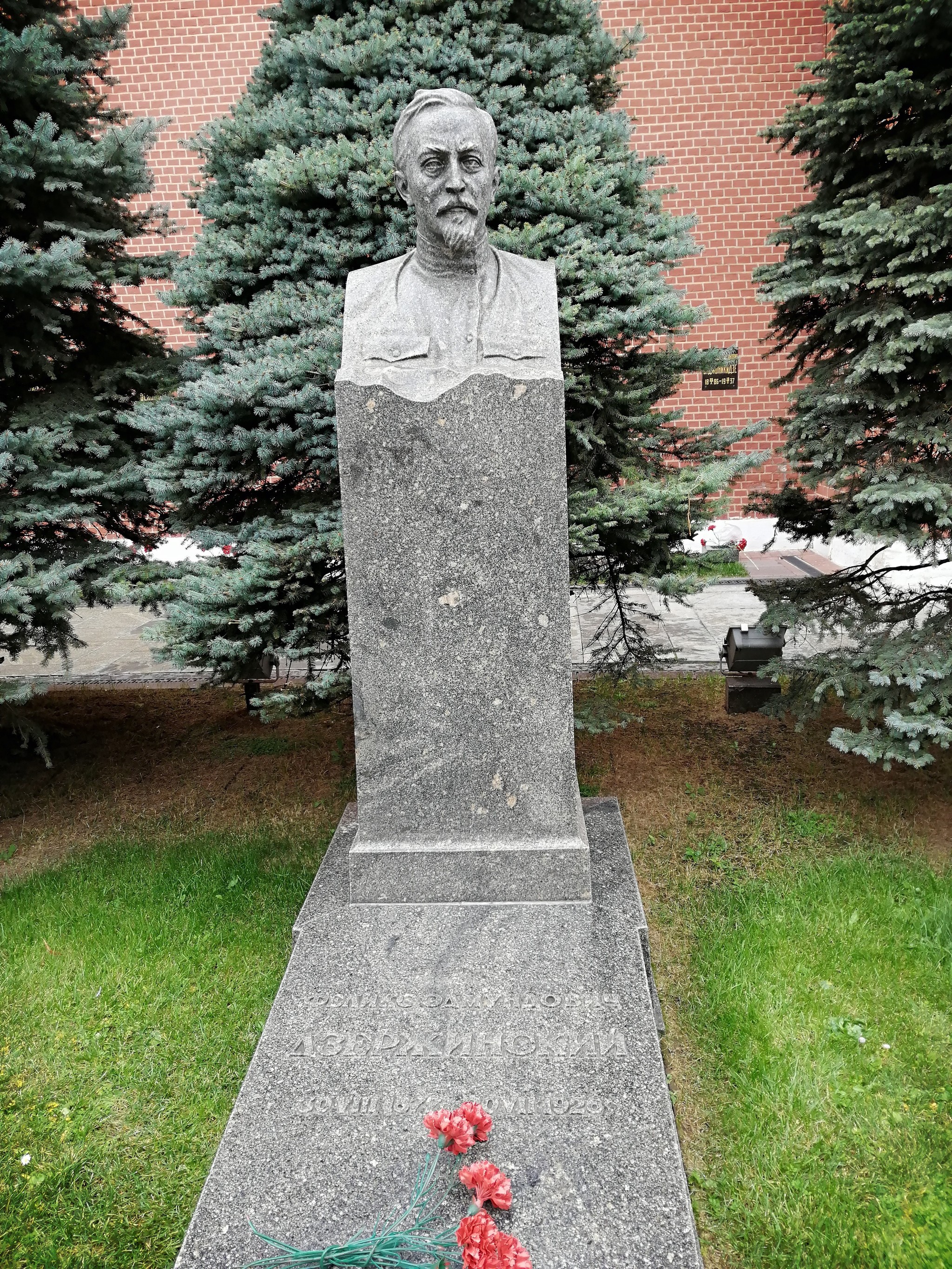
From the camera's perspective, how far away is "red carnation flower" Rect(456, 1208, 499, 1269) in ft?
5.86

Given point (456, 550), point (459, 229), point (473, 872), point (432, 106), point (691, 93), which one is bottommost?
point (473, 872)

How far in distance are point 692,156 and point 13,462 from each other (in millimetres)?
8315

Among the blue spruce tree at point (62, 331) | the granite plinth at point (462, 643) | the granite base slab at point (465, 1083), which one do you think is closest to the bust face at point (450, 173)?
the granite plinth at point (462, 643)

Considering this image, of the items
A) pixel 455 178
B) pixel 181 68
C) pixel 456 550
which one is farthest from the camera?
pixel 181 68

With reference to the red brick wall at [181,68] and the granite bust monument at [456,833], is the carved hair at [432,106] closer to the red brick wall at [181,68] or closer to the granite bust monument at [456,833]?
the granite bust monument at [456,833]

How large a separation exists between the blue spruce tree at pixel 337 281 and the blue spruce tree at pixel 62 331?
0.39 meters

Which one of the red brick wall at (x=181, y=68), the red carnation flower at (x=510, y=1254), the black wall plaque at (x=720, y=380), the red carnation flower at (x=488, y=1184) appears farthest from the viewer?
the black wall plaque at (x=720, y=380)

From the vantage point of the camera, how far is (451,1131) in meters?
2.07

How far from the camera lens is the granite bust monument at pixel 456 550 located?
2.70 meters

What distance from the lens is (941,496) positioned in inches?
146

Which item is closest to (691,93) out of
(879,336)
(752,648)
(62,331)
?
(752,648)

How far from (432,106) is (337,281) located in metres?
1.42

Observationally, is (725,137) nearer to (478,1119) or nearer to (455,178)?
(455,178)

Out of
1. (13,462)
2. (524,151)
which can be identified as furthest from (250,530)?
(524,151)
